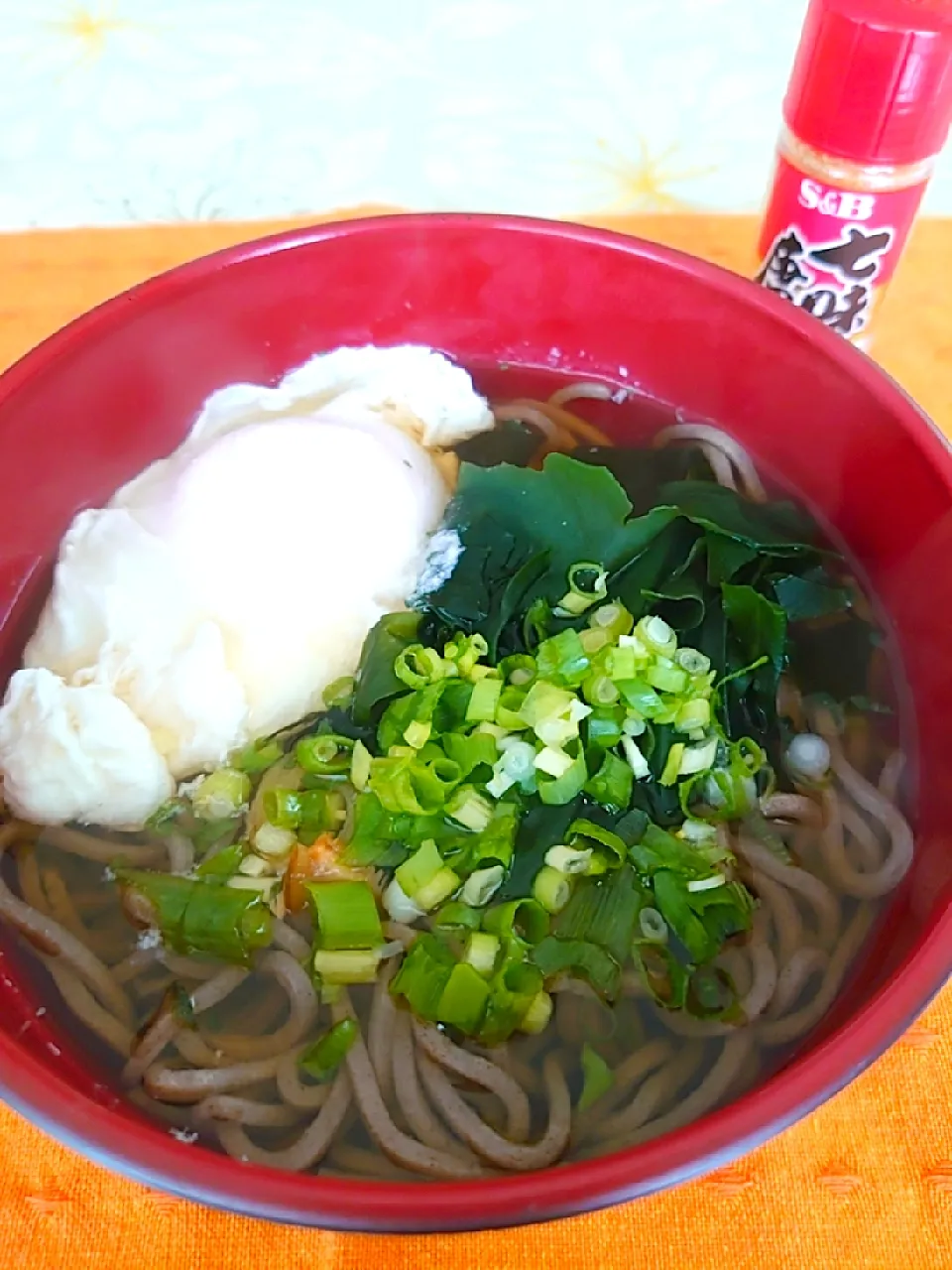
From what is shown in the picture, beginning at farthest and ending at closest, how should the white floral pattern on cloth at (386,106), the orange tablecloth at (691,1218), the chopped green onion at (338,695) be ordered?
the white floral pattern on cloth at (386,106), the chopped green onion at (338,695), the orange tablecloth at (691,1218)

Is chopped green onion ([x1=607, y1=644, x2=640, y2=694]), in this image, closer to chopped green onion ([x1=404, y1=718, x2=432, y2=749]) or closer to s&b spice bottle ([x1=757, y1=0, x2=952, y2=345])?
chopped green onion ([x1=404, y1=718, x2=432, y2=749])

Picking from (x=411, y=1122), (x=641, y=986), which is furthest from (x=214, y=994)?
(x=641, y=986)

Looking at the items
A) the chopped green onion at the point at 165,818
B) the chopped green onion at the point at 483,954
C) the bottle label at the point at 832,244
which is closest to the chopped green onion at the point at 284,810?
the chopped green onion at the point at 165,818

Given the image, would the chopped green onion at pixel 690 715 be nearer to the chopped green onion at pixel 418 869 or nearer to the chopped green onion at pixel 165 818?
the chopped green onion at pixel 418 869

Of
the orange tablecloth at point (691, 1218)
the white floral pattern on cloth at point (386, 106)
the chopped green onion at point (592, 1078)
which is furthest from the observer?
the white floral pattern on cloth at point (386, 106)

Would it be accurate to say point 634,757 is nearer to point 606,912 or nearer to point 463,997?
point 606,912
